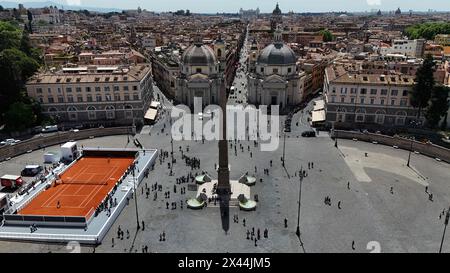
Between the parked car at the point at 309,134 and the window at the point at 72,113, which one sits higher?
the window at the point at 72,113

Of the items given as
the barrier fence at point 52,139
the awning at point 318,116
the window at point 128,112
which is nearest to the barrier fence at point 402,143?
the awning at point 318,116

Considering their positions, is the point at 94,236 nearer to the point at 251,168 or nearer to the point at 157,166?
the point at 157,166

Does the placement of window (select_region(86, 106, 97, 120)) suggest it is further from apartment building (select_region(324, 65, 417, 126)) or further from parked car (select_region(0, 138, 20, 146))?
apartment building (select_region(324, 65, 417, 126))

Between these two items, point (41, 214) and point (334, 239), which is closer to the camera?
point (334, 239)

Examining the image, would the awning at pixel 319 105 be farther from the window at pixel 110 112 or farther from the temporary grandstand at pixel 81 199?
the window at pixel 110 112
